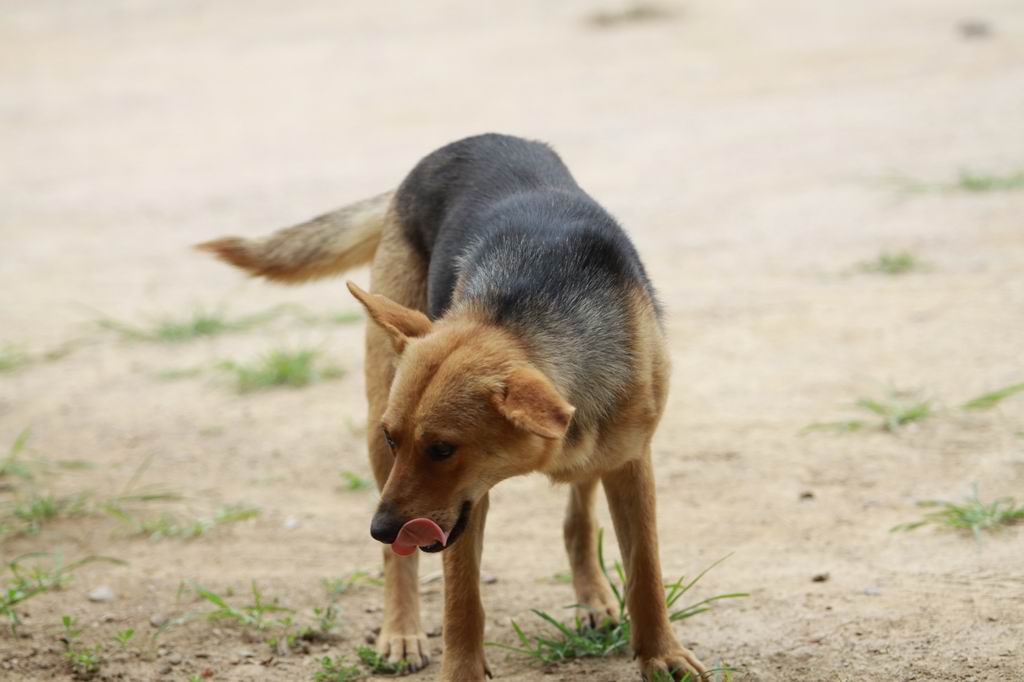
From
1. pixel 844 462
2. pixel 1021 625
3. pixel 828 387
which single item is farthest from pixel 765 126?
pixel 1021 625

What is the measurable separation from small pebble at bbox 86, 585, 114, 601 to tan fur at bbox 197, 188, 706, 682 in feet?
4.16

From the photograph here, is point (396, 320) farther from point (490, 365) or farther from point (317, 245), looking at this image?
point (317, 245)

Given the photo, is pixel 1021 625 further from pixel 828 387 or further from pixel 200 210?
→ pixel 200 210

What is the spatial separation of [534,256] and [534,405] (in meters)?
1.01

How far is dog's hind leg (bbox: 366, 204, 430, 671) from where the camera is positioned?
4.93m

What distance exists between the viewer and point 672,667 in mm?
4453

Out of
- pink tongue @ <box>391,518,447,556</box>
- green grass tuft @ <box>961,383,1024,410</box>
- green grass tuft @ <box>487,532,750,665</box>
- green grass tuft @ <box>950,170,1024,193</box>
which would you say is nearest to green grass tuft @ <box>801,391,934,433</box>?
green grass tuft @ <box>961,383,1024,410</box>

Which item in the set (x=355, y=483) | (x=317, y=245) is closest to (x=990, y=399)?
(x=355, y=483)

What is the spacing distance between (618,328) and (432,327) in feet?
2.21

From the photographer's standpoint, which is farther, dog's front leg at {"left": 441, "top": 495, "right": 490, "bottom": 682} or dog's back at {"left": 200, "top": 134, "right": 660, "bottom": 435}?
dog's front leg at {"left": 441, "top": 495, "right": 490, "bottom": 682}

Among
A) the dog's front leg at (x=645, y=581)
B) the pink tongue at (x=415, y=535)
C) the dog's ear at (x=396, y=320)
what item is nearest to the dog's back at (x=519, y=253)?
the dog's ear at (x=396, y=320)

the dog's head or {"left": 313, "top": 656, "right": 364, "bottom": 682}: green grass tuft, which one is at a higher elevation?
the dog's head

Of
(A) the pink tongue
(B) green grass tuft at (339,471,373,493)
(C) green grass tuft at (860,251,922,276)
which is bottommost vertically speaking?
(B) green grass tuft at (339,471,373,493)

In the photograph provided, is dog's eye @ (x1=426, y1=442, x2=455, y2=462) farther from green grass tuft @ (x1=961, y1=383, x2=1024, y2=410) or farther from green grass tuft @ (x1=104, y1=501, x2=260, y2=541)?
green grass tuft @ (x1=961, y1=383, x2=1024, y2=410)
